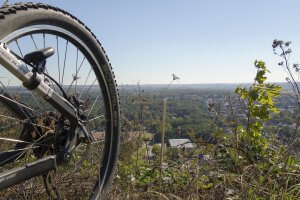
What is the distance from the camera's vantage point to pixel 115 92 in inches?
97.7

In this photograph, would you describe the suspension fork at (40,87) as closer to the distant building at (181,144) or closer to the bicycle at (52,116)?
the bicycle at (52,116)

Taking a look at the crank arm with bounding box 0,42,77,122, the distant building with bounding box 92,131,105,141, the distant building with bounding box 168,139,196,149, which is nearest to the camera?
the crank arm with bounding box 0,42,77,122

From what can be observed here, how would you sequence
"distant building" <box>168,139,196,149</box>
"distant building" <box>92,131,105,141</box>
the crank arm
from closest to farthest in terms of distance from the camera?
the crank arm → "distant building" <box>92,131,105,141</box> → "distant building" <box>168,139,196,149</box>

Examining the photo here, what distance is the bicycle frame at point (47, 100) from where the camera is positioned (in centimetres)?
158

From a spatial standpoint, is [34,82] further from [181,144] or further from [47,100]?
[181,144]

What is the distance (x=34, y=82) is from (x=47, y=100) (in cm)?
17

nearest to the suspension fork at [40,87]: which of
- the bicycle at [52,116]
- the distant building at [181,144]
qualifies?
the bicycle at [52,116]

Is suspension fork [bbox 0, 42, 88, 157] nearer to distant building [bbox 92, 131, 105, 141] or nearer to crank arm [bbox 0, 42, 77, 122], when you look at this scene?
crank arm [bbox 0, 42, 77, 122]

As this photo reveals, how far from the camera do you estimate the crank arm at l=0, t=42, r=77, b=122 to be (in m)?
1.55

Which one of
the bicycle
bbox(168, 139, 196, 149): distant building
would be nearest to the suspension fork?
the bicycle

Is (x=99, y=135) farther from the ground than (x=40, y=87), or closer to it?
closer to it

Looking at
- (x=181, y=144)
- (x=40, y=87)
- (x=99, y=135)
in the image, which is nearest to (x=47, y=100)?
(x=40, y=87)

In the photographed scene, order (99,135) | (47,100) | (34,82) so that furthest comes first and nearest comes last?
(99,135) < (47,100) < (34,82)

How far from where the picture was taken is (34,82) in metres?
1.73
